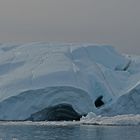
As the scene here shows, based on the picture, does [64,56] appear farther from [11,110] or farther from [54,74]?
[11,110]

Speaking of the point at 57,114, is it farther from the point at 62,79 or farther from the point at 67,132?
the point at 67,132

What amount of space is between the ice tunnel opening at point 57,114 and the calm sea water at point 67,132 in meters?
4.45

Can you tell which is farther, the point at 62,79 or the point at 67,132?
the point at 62,79

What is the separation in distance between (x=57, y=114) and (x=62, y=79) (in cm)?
291

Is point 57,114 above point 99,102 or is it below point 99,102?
below

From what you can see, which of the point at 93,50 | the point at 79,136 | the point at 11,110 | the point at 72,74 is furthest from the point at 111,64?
the point at 79,136

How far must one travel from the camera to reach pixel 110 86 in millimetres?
40656

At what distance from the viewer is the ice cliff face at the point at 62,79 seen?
122ft

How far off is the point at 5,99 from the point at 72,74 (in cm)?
448

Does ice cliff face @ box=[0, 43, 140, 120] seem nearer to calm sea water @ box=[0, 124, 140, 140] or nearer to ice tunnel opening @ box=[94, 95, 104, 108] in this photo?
ice tunnel opening @ box=[94, 95, 104, 108]

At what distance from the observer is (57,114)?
40.0m

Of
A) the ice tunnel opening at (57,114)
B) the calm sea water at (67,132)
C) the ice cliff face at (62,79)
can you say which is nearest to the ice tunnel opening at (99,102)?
the ice cliff face at (62,79)

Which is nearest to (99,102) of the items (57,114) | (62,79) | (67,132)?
(57,114)

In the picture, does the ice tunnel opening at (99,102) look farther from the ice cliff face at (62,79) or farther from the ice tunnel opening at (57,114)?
the ice tunnel opening at (57,114)
